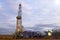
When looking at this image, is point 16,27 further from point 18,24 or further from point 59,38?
point 59,38

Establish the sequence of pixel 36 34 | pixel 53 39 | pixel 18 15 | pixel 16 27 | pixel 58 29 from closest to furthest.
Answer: pixel 53 39 < pixel 36 34 < pixel 58 29 < pixel 16 27 < pixel 18 15

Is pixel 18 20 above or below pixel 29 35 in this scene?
above

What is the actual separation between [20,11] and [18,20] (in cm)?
765

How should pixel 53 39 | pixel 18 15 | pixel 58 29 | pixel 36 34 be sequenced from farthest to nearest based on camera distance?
1. pixel 18 15
2. pixel 58 29
3. pixel 36 34
4. pixel 53 39

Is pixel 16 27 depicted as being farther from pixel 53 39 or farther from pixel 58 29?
pixel 53 39

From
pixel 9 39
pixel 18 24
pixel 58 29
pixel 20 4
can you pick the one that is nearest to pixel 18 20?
pixel 18 24

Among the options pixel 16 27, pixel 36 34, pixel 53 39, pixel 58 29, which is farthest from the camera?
pixel 16 27

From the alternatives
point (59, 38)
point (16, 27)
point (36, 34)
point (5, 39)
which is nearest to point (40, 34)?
point (36, 34)

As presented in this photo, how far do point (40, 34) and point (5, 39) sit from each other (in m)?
13.3

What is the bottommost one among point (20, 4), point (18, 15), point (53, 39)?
point (53, 39)

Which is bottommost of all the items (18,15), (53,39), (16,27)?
(53,39)

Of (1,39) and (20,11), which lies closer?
(1,39)

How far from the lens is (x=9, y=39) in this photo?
42906mm

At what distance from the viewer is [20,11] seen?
82500 millimetres
